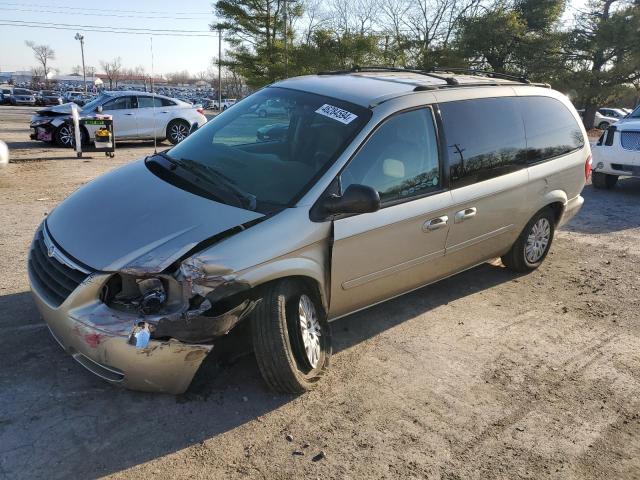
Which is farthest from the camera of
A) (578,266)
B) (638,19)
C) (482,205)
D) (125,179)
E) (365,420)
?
→ (638,19)

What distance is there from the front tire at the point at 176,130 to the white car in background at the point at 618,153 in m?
10.8

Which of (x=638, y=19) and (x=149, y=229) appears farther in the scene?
(x=638, y=19)

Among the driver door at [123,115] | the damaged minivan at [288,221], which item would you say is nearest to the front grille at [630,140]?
the damaged minivan at [288,221]

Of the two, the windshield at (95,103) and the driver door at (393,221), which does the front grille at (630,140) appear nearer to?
the driver door at (393,221)

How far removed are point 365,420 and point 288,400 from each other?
0.48 m

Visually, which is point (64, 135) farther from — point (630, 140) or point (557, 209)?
point (630, 140)

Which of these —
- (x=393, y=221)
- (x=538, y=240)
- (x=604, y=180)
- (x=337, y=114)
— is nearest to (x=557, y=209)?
(x=538, y=240)

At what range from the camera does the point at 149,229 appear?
304cm

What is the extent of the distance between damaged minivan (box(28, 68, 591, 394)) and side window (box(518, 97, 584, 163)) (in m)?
0.03

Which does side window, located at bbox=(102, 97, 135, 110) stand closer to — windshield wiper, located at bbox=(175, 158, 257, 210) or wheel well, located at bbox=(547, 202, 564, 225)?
windshield wiper, located at bbox=(175, 158, 257, 210)

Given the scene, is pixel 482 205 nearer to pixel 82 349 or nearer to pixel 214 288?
pixel 214 288

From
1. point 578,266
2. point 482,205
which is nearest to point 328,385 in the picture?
point 482,205

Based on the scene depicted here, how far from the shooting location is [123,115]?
14555 millimetres

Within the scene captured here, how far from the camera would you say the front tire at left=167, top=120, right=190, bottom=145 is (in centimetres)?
1558
